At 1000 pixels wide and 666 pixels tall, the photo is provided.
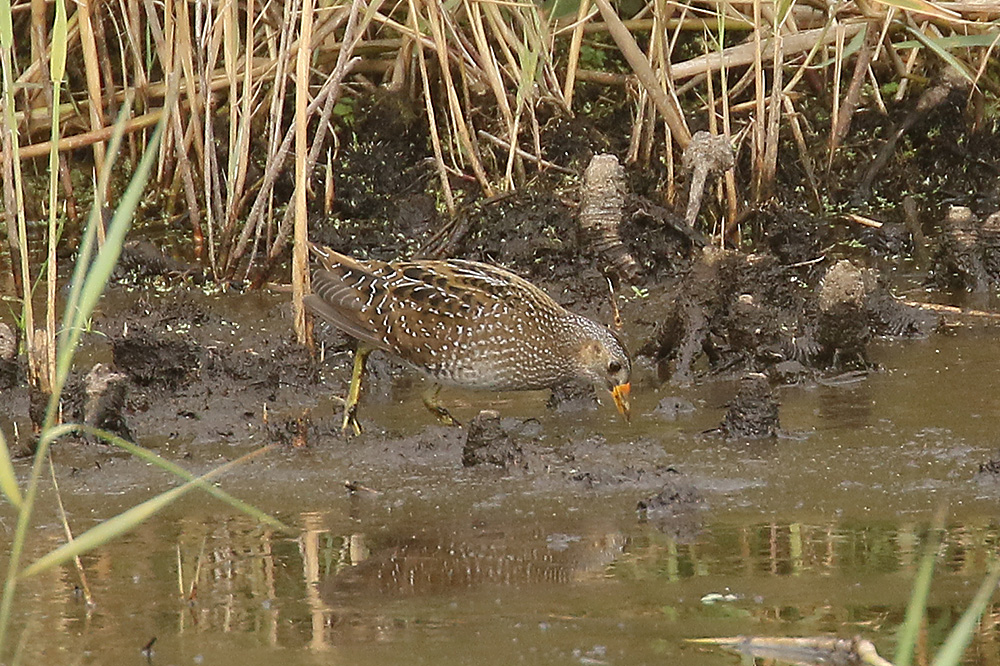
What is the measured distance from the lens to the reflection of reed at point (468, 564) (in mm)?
4242

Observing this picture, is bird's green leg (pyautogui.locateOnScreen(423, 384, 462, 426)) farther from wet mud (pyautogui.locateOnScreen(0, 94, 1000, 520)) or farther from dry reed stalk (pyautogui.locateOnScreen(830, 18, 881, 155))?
dry reed stalk (pyautogui.locateOnScreen(830, 18, 881, 155))

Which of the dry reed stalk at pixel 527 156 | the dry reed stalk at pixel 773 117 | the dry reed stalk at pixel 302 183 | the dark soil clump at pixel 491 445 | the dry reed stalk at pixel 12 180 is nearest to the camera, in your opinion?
the dry reed stalk at pixel 12 180

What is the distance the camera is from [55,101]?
4.35 metres

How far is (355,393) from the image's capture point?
612 centimetres

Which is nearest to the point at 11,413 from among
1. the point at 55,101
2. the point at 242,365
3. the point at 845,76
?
the point at 242,365

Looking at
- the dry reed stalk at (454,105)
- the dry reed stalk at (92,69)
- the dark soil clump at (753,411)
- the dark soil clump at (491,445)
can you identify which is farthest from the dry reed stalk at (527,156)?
the dark soil clump at (491,445)

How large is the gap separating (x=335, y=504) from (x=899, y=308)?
2.95 meters

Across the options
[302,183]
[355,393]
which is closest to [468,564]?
[355,393]

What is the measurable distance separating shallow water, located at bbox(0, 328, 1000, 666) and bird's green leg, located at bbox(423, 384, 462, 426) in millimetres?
76

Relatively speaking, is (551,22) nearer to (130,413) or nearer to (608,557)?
(130,413)

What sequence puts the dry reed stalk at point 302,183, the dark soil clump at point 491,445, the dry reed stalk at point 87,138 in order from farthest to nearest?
the dry reed stalk at point 87,138
the dry reed stalk at point 302,183
the dark soil clump at point 491,445

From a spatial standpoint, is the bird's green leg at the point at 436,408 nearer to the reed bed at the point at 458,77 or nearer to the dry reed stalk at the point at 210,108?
the reed bed at the point at 458,77

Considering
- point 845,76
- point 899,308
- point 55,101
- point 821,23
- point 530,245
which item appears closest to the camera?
point 55,101

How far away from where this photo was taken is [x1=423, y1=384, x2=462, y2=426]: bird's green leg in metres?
6.04
